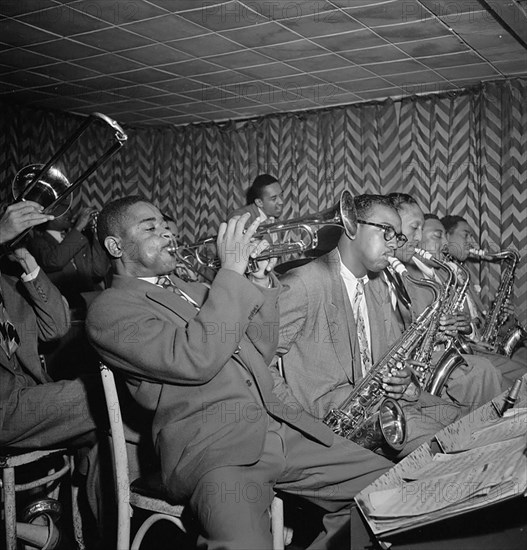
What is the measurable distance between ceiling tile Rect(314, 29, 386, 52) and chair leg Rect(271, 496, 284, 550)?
3878 mm

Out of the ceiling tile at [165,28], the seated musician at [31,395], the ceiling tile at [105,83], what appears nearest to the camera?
the seated musician at [31,395]

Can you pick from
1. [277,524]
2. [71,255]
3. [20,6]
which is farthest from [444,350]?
[20,6]

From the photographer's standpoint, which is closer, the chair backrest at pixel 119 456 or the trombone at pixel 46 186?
the chair backrest at pixel 119 456

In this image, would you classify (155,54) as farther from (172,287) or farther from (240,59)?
(172,287)

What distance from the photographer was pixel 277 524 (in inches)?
91.1

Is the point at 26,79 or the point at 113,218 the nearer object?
the point at 113,218

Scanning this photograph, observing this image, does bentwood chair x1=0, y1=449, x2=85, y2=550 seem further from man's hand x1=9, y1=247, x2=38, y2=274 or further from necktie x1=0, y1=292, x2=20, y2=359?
man's hand x1=9, y1=247, x2=38, y2=274

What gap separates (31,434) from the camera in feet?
9.12

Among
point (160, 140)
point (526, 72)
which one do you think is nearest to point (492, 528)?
point (526, 72)

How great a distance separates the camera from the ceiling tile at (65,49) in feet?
17.4

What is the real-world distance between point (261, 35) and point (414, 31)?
120cm

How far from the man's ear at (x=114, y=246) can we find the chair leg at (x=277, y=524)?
3.71 ft

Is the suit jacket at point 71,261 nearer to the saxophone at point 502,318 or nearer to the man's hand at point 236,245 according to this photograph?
the man's hand at point 236,245

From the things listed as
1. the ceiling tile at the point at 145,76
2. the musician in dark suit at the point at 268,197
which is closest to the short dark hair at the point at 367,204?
the ceiling tile at the point at 145,76
